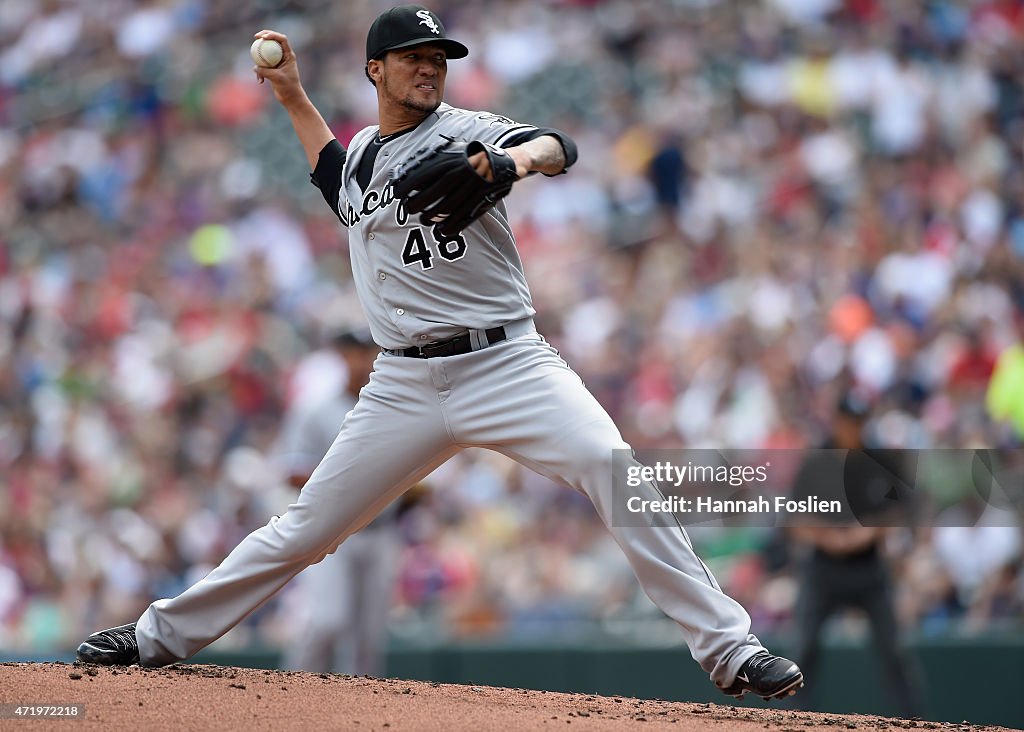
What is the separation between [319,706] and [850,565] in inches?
133

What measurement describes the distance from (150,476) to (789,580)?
14.4 ft

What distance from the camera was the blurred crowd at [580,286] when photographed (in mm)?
8047

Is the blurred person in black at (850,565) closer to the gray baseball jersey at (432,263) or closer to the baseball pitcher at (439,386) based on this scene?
the baseball pitcher at (439,386)

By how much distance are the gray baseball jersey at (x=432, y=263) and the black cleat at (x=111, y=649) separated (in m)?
1.21

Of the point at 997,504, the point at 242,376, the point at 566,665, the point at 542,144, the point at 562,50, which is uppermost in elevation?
the point at 562,50

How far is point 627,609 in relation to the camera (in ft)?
25.4

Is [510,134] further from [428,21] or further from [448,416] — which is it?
[448,416]

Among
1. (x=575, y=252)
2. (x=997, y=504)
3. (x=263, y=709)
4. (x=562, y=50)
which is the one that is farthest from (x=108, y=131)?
(x=263, y=709)

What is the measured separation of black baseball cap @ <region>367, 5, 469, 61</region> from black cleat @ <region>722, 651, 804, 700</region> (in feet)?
5.83

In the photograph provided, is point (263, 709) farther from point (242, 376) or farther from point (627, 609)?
point (242, 376)

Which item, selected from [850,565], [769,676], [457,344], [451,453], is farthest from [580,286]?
[769,676]

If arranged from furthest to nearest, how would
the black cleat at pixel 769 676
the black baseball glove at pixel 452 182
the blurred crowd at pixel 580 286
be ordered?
the blurred crowd at pixel 580 286 → the black cleat at pixel 769 676 → the black baseball glove at pixel 452 182

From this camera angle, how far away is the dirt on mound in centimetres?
362

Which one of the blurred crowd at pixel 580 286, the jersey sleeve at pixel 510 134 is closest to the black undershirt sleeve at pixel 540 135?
the jersey sleeve at pixel 510 134
